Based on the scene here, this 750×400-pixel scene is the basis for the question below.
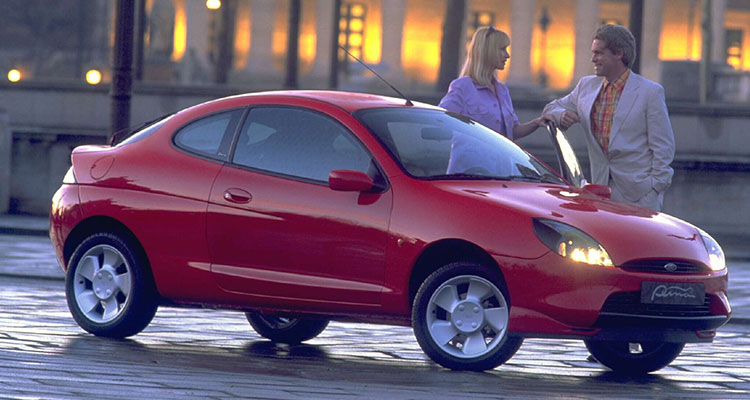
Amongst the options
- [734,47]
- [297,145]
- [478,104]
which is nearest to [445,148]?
[297,145]

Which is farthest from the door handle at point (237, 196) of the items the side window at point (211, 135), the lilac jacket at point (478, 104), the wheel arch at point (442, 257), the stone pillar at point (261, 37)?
the stone pillar at point (261, 37)

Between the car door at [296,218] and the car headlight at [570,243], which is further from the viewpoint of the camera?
the car door at [296,218]

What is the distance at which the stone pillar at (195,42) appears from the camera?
89.4 ft

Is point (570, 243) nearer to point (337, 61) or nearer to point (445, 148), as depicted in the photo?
point (445, 148)

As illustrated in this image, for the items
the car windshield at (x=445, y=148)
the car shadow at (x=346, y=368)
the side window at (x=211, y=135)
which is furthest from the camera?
the side window at (x=211, y=135)

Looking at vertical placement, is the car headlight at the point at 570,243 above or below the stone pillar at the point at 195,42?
below

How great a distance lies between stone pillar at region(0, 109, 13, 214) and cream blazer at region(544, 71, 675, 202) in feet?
56.6

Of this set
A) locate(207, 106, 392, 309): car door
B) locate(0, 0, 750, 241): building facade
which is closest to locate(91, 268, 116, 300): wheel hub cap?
locate(207, 106, 392, 309): car door

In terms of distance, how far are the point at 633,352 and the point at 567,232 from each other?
3.89 feet

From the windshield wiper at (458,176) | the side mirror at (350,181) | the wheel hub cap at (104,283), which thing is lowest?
the wheel hub cap at (104,283)

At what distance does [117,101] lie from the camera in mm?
15328

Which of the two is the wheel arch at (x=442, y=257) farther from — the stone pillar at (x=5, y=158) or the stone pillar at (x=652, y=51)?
the stone pillar at (x=652, y=51)

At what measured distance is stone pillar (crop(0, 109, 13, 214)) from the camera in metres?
25.5

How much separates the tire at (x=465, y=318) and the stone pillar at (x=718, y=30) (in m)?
21.0
